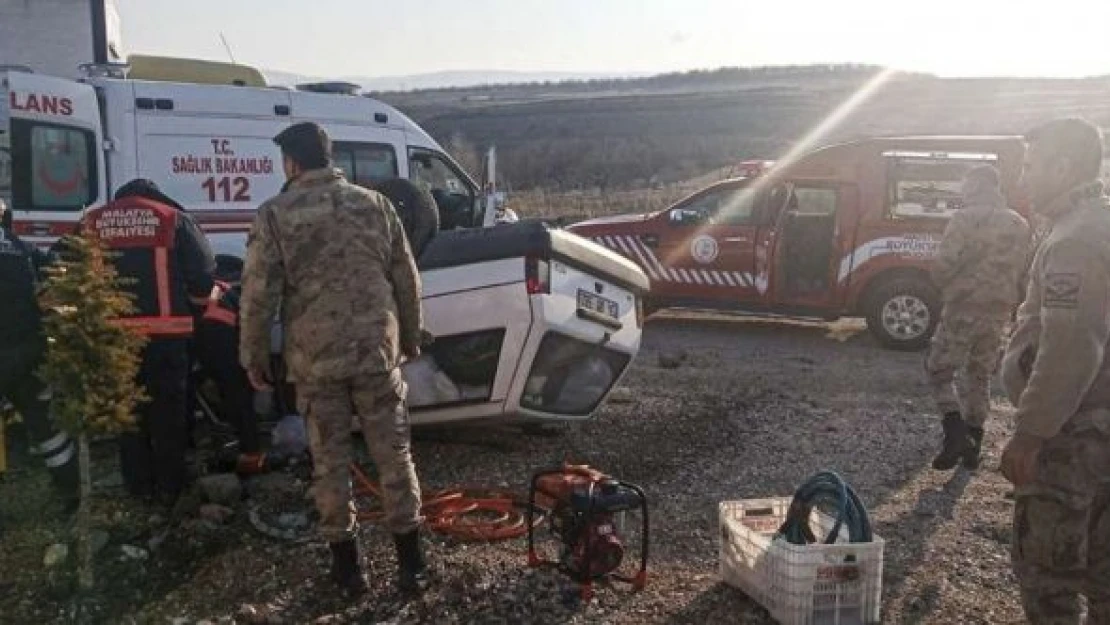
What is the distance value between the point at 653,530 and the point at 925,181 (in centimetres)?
695

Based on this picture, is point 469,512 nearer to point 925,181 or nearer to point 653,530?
point 653,530

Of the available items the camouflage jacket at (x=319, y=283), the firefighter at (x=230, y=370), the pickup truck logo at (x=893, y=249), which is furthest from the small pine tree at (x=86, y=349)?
the pickup truck logo at (x=893, y=249)

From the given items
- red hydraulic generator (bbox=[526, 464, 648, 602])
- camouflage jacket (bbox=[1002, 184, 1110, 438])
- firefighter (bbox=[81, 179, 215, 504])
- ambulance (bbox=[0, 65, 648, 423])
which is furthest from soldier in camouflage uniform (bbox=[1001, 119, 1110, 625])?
firefighter (bbox=[81, 179, 215, 504])

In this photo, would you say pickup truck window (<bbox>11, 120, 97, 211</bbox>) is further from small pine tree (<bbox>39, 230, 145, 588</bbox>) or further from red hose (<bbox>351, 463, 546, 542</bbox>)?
small pine tree (<bbox>39, 230, 145, 588</bbox>)

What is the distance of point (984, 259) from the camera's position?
671cm

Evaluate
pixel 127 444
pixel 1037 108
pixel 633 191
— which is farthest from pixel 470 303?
pixel 1037 108

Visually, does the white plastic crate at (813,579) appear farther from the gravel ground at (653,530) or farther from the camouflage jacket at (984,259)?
the camouflage jacket at (984,259)

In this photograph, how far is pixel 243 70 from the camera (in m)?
12.1

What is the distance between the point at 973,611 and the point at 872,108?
62866mm

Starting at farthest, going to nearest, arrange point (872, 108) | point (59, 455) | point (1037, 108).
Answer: point (872, 108) < point (1037, 108) < point (59, 455)

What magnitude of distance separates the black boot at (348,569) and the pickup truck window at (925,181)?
26.7 feet

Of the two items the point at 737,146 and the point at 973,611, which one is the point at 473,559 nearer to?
the point at 973,611

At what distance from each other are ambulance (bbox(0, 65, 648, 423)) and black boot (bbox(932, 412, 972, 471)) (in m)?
2.00

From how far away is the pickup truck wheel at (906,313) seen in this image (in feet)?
36.6
